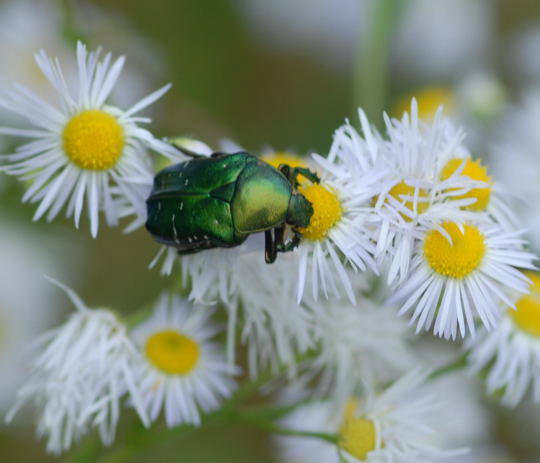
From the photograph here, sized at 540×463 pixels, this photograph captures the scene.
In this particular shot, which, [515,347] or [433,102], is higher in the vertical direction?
[433,102]

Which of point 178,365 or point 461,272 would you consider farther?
point 178,365

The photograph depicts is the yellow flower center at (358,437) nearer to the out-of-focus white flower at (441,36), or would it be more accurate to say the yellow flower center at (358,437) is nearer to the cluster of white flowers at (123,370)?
the cluster of white flowers at (123,370)

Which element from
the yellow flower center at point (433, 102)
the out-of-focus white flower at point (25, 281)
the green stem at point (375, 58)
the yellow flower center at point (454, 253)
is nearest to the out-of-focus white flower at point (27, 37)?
the out-of-focus white flower at point (25, 281)

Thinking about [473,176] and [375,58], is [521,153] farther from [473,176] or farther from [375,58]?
[473,176]

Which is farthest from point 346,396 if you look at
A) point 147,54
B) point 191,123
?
point 147,54

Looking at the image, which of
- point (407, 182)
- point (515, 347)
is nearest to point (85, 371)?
point (407, 182)

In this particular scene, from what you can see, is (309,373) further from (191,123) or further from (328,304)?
(191,123)
